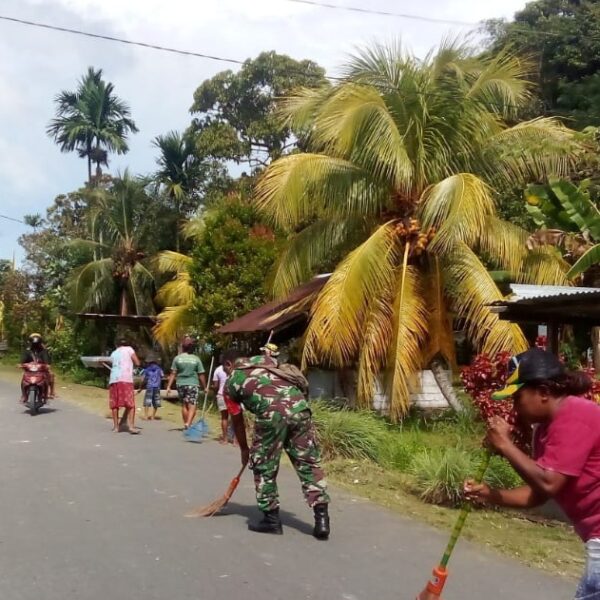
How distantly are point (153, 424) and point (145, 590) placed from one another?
32.1 feet

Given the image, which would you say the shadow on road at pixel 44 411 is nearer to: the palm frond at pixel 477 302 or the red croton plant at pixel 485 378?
the palm frond at pixel 477 302

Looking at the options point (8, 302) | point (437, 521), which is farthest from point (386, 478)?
point (8, 302)

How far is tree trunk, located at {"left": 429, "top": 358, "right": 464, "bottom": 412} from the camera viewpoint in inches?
573

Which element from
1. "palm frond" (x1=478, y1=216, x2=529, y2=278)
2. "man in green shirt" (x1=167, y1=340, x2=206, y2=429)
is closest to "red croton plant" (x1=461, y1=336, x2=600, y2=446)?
"palm frond" (x1=478, y1=216, x2=529, y2=278)

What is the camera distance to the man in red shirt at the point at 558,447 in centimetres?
312

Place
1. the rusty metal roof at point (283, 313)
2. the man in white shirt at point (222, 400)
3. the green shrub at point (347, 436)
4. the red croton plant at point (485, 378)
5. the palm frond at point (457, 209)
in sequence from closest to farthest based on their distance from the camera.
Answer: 1. the red croton plant at point (485, 378)
2. the green shrub at point (347, 436)
3. the man in white shirt at point (222, 400)
4. the palm frond at point (457, 209)
5. the rusty metal roof at point (283, 313)

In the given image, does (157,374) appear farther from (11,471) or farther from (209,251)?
(11,471)

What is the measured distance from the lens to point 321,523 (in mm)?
6781

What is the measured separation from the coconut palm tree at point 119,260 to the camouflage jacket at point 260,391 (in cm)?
2230

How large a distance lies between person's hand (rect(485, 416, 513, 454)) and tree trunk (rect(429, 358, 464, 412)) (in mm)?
11395

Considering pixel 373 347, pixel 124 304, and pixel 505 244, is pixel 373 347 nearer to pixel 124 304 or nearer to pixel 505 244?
pixel 505 244

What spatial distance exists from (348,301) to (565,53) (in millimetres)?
13543

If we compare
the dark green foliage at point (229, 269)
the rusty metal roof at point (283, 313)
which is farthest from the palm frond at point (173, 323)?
the rusty metal roof at point (283, 313)

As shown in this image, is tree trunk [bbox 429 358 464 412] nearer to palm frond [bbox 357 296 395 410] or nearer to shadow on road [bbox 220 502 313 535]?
palm frond [bbox 357 296 395 410]
